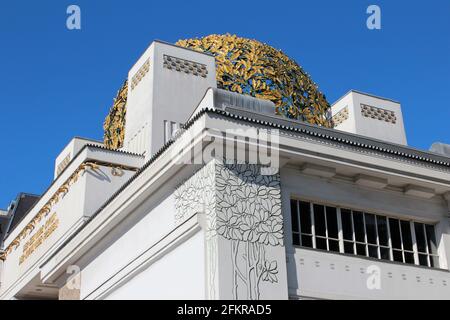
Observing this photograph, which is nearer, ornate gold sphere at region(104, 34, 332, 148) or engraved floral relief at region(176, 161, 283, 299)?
engraved floral relief at region(176, 161, 283, 299)

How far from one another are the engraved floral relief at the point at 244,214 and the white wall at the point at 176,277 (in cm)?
52

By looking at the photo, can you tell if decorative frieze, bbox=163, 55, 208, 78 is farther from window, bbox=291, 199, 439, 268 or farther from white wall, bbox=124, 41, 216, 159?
window, bbox=291, 199, 439, 268

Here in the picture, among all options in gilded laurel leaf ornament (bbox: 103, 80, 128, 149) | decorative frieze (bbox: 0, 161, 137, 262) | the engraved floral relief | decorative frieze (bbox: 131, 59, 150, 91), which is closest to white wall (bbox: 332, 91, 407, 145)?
decorative frieze (bbox: 131, 59, 150, 91)

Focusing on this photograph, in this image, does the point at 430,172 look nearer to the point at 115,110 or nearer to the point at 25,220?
the point at 115,110

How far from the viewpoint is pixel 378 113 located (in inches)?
803

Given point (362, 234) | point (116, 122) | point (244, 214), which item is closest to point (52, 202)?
point (116, 122)

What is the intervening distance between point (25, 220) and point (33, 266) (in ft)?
7.56

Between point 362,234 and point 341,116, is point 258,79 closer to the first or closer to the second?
point 341,116

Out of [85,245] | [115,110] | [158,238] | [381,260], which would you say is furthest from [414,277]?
[115,110]

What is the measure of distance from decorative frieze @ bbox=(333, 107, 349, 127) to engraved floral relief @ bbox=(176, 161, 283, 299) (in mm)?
8739

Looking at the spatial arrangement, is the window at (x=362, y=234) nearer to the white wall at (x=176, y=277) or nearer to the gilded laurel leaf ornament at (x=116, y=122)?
the white wall at (x=176, y=277)

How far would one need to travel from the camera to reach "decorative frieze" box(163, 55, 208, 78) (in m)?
17.8

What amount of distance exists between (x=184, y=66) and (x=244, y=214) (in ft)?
23.8

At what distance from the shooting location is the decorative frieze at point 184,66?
1777cm
